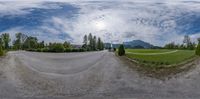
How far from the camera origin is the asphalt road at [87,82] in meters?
12.1

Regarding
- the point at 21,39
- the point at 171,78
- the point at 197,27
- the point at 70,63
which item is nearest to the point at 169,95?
the point at 171,78

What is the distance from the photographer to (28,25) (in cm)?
1712

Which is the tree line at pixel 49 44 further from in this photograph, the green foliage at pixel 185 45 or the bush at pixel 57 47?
the green foliage at pixel 185 45

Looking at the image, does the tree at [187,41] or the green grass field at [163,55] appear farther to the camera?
the tree at [187,41]

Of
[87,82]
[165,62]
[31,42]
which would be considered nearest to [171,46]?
[165,62]

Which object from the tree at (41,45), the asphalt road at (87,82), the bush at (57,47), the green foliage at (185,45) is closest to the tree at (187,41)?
the green foliage at (185,45)

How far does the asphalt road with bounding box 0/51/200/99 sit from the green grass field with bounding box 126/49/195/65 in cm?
63

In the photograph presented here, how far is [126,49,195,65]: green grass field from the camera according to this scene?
14.5 m

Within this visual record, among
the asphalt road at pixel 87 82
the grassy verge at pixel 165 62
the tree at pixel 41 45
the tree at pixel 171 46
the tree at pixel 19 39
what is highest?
the tree at pixel 19 39

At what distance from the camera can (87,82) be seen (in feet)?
47.9

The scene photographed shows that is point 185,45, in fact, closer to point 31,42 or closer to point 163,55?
point 163,55

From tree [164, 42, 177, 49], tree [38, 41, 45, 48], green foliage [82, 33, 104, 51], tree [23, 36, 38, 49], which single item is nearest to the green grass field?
tree [164, 42, 177, 49]

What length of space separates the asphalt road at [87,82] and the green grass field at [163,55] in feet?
2.06

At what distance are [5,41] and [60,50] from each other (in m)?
2.47
